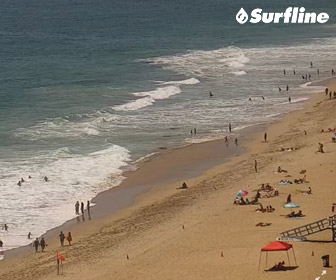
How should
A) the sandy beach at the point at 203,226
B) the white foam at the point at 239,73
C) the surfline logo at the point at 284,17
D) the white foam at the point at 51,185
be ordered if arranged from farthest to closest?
the surfline logo at the point at 284,17
the white foam at the point at 239,73
the white foam at the point at 51,185
the sandy beach at the point at 203,226

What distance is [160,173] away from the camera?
177 ft

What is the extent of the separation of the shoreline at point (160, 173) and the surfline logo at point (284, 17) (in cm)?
8964

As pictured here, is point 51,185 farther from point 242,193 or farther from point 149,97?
point 149,97

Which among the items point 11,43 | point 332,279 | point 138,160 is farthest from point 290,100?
point 11,43

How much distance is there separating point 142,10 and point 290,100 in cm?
11036

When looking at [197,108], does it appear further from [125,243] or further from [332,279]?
[332,279]

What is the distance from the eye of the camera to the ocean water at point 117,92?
52750 mm

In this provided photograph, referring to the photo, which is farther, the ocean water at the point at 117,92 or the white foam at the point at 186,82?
the white foam at the point at 186,82

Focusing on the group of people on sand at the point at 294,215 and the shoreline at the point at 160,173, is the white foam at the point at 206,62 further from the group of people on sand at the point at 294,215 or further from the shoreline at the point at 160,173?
the group of people on sand at the point at 294,215

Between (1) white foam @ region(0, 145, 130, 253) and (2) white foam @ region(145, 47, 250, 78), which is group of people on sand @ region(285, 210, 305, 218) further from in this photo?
(2) white foam @ region(145, 47, 250, 78)

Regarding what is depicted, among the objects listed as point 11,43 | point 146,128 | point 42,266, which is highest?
point 11,43

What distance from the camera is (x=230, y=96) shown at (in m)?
79.2

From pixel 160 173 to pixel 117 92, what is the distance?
29.3 metres

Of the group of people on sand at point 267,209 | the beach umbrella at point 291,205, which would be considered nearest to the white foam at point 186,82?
the group of people on sand at point 267,209
